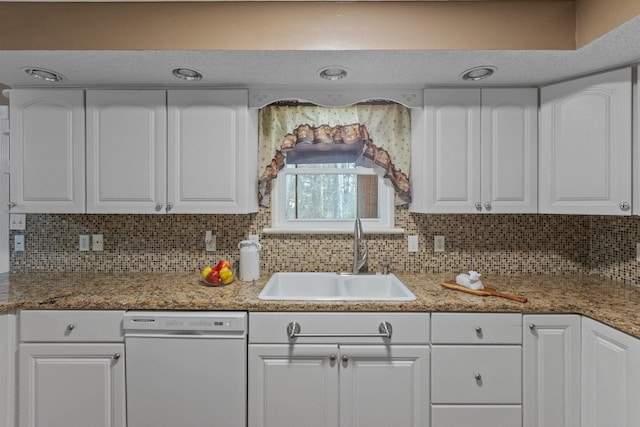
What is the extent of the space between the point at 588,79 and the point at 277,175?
68.8 inches

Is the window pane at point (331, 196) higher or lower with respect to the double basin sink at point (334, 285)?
higher

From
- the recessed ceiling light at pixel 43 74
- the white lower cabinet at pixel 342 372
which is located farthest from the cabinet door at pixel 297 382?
the recessed ceiling light at pixel 43 74

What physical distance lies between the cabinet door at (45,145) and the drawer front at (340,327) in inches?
52.4

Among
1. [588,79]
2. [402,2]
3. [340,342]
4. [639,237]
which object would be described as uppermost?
[402,2]

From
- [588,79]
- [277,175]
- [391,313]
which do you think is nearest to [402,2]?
[588,79]

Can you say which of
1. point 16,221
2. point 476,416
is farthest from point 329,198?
point 16,221

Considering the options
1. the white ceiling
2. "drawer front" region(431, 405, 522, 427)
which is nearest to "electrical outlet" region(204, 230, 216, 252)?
the white ceiling

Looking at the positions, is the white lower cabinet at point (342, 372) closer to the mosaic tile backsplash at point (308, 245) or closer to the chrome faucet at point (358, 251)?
the chrome faucet at point (358, 251)

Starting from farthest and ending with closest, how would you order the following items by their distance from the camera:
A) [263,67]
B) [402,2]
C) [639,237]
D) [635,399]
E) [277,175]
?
[277,175] → [639,237] → [263,67] → [402,2] → [635,399]

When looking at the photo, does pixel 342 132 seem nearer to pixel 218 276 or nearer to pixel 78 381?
pixel 218 276

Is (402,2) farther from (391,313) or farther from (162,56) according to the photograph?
(391,313)

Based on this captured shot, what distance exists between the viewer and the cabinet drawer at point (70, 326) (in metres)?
1.62

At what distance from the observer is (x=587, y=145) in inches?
68.6

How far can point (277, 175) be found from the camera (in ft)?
7.32
